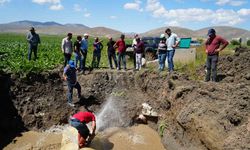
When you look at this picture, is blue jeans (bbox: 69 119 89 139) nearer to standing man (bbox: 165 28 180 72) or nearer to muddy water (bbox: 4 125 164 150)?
muddy water (bbox: 4 125 164 150)

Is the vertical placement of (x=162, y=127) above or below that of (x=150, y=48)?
below

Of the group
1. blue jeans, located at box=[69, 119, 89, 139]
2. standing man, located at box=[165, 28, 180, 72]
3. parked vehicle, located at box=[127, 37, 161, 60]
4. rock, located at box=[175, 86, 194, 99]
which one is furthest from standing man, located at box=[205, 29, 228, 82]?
parked vehicle, located at box=[127, 37, 161, 60]

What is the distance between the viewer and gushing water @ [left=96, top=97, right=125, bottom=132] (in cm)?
1369

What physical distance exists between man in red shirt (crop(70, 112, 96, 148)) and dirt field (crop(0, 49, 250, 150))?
2880 mm

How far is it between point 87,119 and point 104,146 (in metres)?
2.03

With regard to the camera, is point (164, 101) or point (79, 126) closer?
point (79, 126)

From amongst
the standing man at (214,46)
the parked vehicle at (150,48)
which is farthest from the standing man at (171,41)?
the parked vehicle at (150,48)

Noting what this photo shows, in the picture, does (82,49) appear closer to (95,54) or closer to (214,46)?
(95,54)

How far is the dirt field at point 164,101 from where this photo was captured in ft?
31.7

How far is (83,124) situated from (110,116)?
3.87 meters

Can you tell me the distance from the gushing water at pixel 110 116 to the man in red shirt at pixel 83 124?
2901 mm

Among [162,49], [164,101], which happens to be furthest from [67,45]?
[164,101]

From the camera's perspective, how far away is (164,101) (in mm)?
13398

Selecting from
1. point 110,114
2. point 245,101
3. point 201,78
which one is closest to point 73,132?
point 110,114
